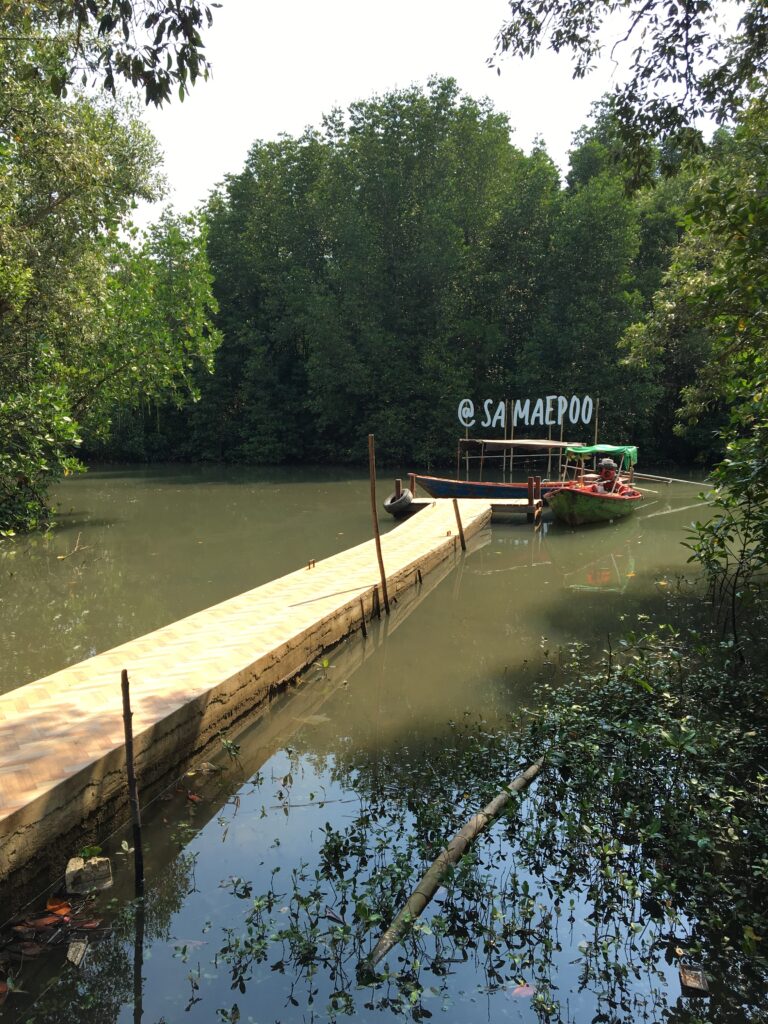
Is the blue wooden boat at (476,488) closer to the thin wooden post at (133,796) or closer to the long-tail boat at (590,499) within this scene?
the long-tail boat at (590,499)

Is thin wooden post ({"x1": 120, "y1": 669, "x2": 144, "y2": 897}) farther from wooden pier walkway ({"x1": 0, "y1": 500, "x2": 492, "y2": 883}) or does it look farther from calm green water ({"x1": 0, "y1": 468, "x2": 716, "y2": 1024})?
wooden pier walkway ({"x1": 0, "y1": 500, "x2": 492, "y2": 883})

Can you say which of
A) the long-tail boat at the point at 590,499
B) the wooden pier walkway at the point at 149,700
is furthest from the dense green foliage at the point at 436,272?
the wooden pier walkway at the point at 149,700

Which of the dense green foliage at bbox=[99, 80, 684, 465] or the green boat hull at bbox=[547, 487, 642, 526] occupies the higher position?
the dense green foliage at bbox=[99, 80, 684, 465]

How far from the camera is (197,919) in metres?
4.12

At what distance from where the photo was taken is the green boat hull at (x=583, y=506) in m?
17.1

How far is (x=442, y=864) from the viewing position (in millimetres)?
4094

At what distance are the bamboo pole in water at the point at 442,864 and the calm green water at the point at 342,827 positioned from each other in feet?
0.41

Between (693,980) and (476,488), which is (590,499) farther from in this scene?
(693,980)

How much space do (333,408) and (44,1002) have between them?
30624mm

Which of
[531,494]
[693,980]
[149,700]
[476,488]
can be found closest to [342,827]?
[149,700]

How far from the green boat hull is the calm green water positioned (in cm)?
411

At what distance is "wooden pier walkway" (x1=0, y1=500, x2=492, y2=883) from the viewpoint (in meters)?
4.41

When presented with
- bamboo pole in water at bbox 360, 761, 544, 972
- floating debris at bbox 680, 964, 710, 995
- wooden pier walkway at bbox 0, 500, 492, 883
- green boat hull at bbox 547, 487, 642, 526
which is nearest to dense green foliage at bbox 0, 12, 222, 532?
wooden pier walkway at bbox 0, 500, 492, 883

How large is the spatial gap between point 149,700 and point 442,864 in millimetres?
2827
